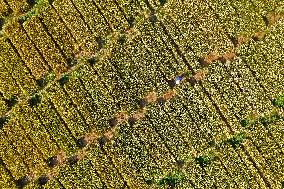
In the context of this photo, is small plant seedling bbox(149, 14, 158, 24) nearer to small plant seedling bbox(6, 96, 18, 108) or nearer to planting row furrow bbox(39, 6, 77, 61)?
planting row furrow bbox(39, 6, 77, 61)

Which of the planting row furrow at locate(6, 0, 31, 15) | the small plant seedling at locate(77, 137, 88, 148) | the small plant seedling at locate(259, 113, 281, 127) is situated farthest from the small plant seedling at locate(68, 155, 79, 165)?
the small plant seedling at locate(259, 113, 281, 127)

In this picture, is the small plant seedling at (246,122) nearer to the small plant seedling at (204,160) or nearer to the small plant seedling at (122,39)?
the small plant seedling at (204,160)

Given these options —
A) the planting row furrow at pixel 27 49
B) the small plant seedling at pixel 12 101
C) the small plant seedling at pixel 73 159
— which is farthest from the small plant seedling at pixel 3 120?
the small plant seedling at pixel 73 159

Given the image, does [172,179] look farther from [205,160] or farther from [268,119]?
[268,119]

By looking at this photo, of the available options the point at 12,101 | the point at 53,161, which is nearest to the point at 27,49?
the point at 12,101

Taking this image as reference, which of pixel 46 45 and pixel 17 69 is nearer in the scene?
pixel 17 69

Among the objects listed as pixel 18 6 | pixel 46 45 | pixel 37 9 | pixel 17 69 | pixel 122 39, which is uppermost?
pixel 18 6
